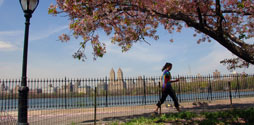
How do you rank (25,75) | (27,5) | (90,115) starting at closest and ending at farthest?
(25,75), (27,5), (90,115)

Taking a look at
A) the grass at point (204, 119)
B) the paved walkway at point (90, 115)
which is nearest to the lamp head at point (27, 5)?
the paved walkway at point (90, 115)

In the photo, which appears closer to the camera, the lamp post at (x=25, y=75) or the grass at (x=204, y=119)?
the lamp post at (x=25, y=75)

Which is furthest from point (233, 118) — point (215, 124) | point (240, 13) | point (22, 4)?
point (22, 4)

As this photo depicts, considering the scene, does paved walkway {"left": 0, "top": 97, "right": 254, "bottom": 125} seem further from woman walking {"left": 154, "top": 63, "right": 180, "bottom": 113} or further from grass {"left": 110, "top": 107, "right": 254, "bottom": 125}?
woman walking {"left": 154, "top": 63, "right": 180, "bottom": 113}

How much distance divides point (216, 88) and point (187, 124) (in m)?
12.4

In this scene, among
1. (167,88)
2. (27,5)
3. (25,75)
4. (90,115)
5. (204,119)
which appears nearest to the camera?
(25,75)

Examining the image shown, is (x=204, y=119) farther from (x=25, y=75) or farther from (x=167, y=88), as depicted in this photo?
(x=25, y=75)

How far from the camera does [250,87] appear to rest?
749 inches

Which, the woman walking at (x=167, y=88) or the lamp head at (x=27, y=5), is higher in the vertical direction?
the lamp head at (x=27, y=5)

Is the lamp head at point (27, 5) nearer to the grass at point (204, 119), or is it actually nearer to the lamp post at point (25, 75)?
the lamp post at point (25, 75)

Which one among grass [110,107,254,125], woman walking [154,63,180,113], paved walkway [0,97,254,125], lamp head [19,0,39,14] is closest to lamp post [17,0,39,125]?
lamp head [19,0,39,14]

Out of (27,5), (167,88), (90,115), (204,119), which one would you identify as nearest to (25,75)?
(27,5)

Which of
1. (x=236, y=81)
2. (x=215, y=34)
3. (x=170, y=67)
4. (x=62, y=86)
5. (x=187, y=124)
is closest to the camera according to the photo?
(x=187, y=124)

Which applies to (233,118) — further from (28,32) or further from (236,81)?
(236,81)
